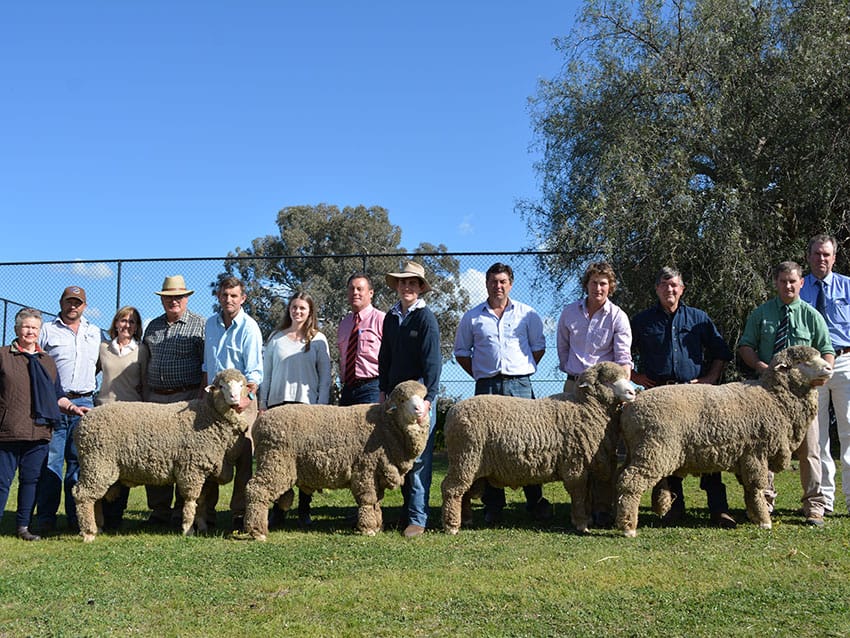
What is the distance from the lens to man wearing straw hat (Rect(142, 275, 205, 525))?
22.7ft

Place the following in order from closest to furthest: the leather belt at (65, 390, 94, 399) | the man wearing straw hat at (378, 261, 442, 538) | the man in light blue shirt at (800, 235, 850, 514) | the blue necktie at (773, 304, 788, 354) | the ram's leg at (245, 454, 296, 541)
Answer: the ram's leg at (245, 454, 296, 541)
the man wearing straw hat at (378, 261, 442, 538)
the blue necktie at (773, 304, 788, 354)
the man in light blue shirt at (800, 235, 850, 514)
the leather belt at (65, 390, 94, 399)

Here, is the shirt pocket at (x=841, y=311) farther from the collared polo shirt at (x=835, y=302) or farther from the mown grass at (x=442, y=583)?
the mown grass at (x=442, y=583)

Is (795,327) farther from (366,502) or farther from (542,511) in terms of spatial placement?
(366,502)

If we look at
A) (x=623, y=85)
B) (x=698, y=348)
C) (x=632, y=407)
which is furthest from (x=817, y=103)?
(x=632, y=407)

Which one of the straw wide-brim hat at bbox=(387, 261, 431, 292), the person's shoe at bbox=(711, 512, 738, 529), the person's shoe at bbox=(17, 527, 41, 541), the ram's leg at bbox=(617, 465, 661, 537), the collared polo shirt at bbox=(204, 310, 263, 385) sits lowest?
the person's shoe at bbox=(17, 527, 41, 541)

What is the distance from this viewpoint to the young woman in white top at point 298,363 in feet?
22.4

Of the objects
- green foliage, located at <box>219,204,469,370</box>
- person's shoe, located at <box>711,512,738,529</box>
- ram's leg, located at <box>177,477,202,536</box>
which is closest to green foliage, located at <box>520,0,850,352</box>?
green foliage, located at <box>219,204,469,370</box>

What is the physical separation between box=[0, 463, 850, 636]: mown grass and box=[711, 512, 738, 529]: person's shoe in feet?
0.39

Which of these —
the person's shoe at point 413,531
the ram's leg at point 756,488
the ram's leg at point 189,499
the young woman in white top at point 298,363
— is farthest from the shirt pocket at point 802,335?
the ram's leg at point 189,499

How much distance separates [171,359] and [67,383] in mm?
986

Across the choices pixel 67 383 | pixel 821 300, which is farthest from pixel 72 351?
pixel 821 300

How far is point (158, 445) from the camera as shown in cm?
634

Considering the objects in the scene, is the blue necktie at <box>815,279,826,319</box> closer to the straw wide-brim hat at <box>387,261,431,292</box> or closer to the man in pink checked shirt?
the straw wide-brim hat at <box>387,261,431,292</box>

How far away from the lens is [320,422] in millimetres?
6332
